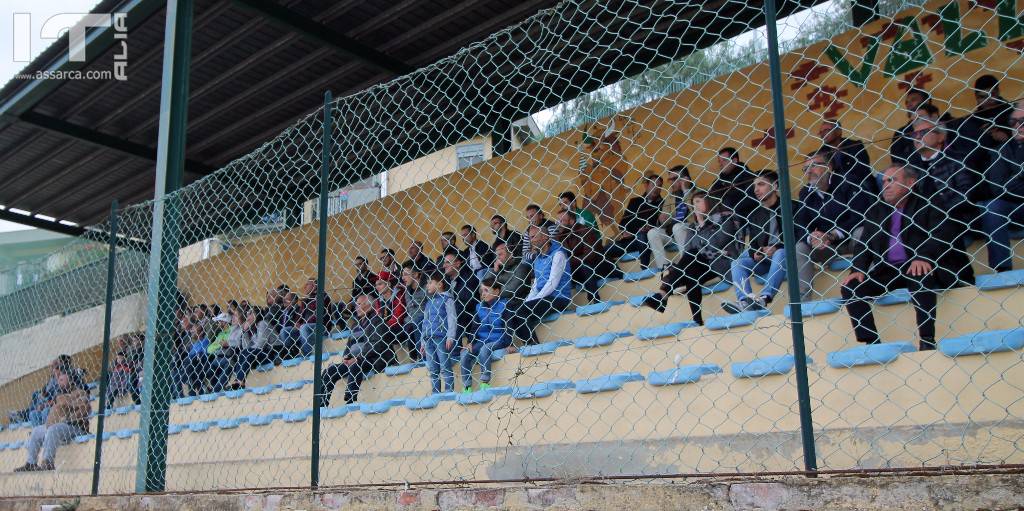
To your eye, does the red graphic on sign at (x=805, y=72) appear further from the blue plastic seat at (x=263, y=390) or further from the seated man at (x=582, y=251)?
the blue plastic seat at (x=263, y=390)

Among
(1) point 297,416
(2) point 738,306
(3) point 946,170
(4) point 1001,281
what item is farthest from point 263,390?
(4) point 1001,281

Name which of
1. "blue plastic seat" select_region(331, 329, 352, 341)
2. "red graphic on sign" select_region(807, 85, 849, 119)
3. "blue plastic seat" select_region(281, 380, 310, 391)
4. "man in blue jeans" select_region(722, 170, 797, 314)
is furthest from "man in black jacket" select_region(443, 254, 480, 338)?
"red graphic on sign" select_region(807, 85, 849, 119)

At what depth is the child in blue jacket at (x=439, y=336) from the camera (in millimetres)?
5805

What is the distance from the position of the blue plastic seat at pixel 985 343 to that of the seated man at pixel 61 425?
26.3 ft

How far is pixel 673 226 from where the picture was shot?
6.17 meters

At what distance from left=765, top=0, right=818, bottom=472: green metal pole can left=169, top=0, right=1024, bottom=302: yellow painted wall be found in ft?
7.36

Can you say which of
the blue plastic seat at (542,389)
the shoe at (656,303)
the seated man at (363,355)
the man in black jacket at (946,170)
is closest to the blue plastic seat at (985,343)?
the man in black jacket at (946,170)

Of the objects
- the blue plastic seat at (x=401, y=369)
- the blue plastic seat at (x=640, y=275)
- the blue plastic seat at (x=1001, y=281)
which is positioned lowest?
the blue plastic seat at (x=401, y=369)

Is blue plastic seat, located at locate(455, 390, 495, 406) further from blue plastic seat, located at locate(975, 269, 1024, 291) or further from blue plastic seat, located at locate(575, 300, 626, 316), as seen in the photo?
blue plastic seat, located at locate(975, 269, 1024, 291)

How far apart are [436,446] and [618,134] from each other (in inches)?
149

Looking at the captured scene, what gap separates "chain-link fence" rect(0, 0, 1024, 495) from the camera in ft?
11.9

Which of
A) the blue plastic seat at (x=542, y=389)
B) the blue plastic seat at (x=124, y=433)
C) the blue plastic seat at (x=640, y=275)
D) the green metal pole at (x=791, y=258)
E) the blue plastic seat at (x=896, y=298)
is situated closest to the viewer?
the green metal pole at (x=791, y=258)

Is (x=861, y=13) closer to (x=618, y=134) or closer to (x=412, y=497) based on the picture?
(x=618, y=134)

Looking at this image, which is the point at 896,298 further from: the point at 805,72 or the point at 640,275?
the point at 805,72
